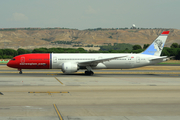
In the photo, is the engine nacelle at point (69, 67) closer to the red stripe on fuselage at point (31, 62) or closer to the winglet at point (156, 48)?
the red stripe on fuselage at point (31, 62)

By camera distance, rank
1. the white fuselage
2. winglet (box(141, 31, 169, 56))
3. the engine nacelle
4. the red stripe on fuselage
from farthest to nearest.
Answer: winglet (box(141, 31, 169, 56))
the white fuselage
the red stripe on fuselage
the engine nacelle

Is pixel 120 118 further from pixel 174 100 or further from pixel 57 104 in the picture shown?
pixel 174 100

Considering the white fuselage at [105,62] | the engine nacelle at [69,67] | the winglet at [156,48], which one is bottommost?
the engine nacelle at [69,67]

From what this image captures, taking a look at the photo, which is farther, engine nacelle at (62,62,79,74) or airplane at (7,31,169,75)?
airplane at (7,31,169,75)

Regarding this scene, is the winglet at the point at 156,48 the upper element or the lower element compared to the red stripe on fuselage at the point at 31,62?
upper

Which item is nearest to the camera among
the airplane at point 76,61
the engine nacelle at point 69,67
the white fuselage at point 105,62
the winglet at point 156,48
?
the engine nacelle at point 69,67

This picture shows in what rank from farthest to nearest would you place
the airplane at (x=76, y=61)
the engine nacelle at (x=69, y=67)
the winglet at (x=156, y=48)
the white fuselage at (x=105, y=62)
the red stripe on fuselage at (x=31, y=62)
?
1. the winglet at (x=156, y=48)
2. the white fuselage at (x=105, y=62)
3. the red stripe on fuselage at (x=31, y=62)
4. the airplane at (x=76, y=61)
5. the engine nacelle at (x=69, y=67)

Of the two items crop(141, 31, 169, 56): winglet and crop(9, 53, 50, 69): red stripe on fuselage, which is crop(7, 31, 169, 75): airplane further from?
crop(141, 31, 169, 56): winglet

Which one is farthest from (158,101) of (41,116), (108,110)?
(41,116)

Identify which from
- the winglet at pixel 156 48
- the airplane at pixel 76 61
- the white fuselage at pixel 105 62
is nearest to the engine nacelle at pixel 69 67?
the airplane at pixel 76 61

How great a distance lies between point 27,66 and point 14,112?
2783 cm

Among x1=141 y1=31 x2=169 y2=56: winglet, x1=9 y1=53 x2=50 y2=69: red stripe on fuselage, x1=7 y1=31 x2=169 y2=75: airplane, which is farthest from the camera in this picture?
x1=141 y1=31 x2=169 y2=56: winglet

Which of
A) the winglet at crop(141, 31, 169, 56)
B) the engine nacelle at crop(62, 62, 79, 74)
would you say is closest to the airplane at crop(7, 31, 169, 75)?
the engine nacelle at crop(62, 62, 79, 74)

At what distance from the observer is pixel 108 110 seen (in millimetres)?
15594
